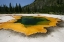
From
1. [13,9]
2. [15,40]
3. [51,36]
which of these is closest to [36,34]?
[51,36]

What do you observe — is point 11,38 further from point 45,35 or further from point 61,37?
point 61,37

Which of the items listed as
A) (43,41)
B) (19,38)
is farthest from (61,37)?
(19,38)

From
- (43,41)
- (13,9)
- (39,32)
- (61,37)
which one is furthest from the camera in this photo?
(13,9)

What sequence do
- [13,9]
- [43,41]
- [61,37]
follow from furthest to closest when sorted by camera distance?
[13,9] → [61,37] → [43,41]

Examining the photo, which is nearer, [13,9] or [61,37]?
[61,37]

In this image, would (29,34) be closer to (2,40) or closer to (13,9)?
(2,40)

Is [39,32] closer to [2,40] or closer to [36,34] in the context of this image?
[36,34]

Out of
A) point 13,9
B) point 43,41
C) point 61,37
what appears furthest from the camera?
point 13,9

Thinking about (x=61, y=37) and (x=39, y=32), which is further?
(x=39, y=32)

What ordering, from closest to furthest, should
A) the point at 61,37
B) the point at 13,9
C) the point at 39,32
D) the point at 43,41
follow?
the point at 43,41
the point at 61,37
the point at 39,32
the point at 13,9
